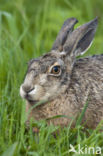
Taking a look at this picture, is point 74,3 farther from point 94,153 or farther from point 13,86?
point 94,153

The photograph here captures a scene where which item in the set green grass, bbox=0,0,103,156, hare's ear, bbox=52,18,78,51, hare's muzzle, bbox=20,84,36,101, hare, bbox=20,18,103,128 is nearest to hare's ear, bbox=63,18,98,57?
hare, bbox=20,18,103,128

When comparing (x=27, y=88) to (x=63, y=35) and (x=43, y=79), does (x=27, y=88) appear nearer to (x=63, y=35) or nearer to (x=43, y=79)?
(x=43, y=79)

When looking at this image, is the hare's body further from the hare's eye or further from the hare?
the hare's eye

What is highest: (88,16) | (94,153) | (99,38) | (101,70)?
(88,16)

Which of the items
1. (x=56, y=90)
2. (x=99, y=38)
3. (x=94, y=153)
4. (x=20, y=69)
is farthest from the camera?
(x=99, y=38)

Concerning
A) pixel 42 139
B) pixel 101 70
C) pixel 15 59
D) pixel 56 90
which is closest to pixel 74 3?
pixel 15 59

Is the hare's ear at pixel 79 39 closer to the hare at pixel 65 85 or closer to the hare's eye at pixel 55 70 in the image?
the hare at pixel 65 85

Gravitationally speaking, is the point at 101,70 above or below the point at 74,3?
below
